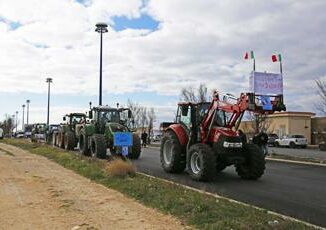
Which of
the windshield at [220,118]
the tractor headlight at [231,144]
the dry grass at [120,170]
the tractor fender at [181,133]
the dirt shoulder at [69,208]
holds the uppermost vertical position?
the windshield at [220,118]

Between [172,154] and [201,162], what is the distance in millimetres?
2425

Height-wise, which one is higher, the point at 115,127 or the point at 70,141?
the point at 115,127

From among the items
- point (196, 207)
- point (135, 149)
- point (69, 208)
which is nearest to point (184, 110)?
point (69, 208)

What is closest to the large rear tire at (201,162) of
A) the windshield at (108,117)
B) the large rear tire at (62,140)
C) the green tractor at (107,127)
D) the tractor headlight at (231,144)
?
the tractor headlight at (231,144)

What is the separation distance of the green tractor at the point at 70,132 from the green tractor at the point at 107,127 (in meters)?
4.17

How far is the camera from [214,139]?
17.1 meters

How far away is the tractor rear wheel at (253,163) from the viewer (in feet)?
56.0

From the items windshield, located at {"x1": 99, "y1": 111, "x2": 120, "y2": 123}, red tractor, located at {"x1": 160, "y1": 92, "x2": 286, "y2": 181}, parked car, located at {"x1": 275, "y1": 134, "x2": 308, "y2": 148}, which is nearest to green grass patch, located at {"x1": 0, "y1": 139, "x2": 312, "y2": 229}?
red tractor, located at {"x1": 160, "y1": 92, "x2": 286, "y2": 181}

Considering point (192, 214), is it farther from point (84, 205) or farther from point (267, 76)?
point (267, 76)

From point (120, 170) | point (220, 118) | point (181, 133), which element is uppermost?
point (220, 118)

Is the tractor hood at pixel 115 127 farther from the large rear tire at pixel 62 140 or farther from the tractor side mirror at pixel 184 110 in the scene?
the large rear tire at pixel 62 140

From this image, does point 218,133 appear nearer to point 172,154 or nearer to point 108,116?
point 172,154

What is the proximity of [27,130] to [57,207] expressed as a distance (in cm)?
8608

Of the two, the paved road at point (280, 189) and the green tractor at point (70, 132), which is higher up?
the green tractor at point (70, 132)
